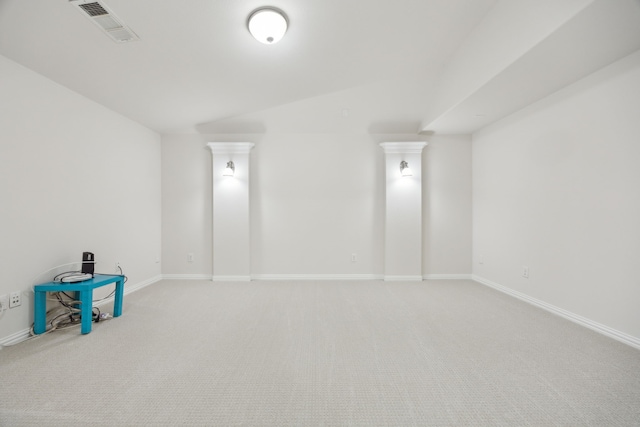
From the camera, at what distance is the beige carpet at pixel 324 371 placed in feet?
4.40

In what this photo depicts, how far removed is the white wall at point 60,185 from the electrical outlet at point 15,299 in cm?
4

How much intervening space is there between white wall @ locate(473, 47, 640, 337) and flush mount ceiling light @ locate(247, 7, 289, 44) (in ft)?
8.97

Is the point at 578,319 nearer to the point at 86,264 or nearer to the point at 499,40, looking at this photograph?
the point at 499,40

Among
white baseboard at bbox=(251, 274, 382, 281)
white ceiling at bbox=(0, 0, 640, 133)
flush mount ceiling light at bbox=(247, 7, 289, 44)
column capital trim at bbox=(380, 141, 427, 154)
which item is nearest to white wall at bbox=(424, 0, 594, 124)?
white ceiling at bbox=(0, 0, 640, 133)

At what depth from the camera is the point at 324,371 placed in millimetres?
1699

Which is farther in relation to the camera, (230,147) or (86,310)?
(230,147)

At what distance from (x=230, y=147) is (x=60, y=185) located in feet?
6.60

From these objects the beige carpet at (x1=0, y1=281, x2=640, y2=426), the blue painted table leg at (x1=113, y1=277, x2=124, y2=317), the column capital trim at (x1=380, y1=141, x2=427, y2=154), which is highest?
the column capital trim at (x1=380, y1=141, x2=427, y2=154)

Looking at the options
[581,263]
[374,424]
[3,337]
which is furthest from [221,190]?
[581,263]

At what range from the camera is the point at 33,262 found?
2211 millimetres

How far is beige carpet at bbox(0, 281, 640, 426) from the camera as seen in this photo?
1340 millimetres

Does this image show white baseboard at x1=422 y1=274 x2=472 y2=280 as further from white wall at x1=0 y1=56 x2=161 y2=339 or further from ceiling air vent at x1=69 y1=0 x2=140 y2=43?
ceiling air vent at x1=69 y1=0 x2=140 y2=43

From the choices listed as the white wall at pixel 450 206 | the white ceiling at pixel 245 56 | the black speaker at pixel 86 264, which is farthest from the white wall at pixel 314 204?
the black speaker at pixel 86 264

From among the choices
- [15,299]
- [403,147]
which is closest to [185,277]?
[15,299]
